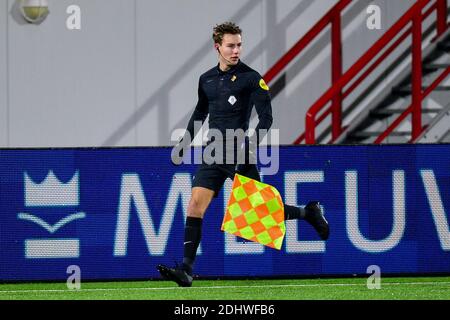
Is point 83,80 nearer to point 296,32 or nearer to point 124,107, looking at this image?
point 124,107

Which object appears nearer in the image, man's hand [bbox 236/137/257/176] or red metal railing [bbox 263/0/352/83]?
man's hand [bbox 236/137/257/176]

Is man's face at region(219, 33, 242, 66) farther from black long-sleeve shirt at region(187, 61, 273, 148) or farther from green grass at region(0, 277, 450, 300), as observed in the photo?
green grass at region(0, 277, 450, 300)

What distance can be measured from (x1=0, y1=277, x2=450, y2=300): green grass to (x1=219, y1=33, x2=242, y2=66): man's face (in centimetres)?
198

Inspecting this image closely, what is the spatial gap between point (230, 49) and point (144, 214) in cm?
231

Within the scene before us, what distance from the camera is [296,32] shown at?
1723 centimetres

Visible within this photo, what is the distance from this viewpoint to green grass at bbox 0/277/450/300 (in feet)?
39.8

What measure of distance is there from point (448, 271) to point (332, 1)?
4.69m

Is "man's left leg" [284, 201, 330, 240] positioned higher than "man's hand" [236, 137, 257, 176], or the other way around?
"man's hand" [236, 137, 257, 176]

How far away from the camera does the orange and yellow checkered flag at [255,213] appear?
12.5 meters

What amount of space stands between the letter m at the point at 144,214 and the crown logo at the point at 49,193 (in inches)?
18.1

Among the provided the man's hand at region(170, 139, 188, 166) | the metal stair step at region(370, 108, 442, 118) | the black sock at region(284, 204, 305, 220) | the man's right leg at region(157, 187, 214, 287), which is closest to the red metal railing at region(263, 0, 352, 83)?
the metal stair step at region(370, 108, 442, 118)

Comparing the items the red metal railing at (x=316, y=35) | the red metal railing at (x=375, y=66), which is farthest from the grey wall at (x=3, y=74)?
the red metal railing at (x=375, y=66)
